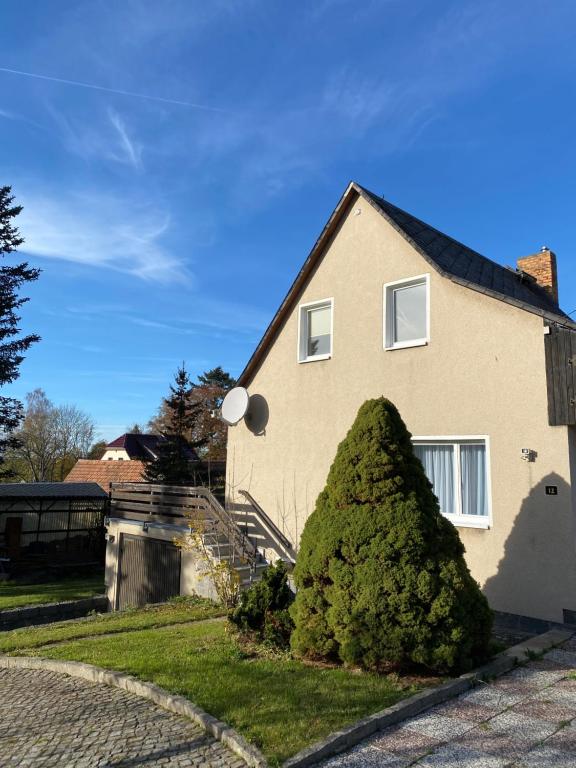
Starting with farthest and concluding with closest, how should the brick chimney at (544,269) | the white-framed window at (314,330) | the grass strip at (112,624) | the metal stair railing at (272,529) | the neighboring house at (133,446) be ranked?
the neighboring house at (133,446), the brick chimney at (544,269), the white-framed window at (314,330), the metal stair railing at (272,529), the grass strip at (112,624)

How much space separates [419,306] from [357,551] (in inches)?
228

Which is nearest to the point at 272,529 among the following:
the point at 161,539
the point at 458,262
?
the point at 161,539

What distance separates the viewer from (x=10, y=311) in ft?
65.6

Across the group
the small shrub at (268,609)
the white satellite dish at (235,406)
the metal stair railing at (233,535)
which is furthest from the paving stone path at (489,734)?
the white satellite dish at (235,406)

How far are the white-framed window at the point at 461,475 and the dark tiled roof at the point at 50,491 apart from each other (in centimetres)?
1863

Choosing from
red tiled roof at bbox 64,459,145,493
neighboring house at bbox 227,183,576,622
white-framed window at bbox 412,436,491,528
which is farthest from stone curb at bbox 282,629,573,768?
red tiled roof at bbox 64,459,145,493

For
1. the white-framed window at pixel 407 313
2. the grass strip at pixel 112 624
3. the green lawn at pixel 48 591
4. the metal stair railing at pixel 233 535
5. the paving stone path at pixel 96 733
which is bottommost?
the green lawn at pixel 48 591

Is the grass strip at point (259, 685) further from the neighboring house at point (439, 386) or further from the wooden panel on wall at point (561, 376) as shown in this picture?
the wooden panel on wall at point (561, 376)

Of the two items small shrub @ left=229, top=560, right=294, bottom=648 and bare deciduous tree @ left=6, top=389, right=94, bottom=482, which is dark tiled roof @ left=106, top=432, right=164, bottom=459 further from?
small shrub @ left=229, top=560, right=294, bottom=648

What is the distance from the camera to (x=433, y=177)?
13852 millimetres

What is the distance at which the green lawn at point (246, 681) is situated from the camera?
4.49 metres

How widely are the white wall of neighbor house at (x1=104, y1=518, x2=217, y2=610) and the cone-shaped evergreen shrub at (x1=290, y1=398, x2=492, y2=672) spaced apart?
420cm

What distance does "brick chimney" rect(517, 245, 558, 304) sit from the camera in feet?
46.3

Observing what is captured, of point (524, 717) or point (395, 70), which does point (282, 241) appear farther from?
point (524, 717)
